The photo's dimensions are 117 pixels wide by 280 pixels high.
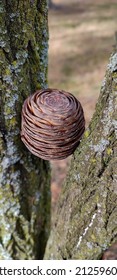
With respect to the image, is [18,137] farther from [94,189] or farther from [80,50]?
[80,50]

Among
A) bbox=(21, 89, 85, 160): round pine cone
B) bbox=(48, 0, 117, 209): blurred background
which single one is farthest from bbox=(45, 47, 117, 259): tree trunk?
bbox=(48, 0, 117, 209): blurred background

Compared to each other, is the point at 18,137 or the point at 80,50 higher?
the point at 18,137

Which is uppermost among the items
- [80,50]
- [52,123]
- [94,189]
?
[52,123]

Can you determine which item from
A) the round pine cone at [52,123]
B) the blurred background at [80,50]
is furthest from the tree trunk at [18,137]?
the blurred background at [80,50]

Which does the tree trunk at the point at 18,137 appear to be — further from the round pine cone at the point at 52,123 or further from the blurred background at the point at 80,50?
the blurred background at the point at 80,50

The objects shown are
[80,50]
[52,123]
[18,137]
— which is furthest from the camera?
[80,50]

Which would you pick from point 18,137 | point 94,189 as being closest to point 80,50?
point 18,137

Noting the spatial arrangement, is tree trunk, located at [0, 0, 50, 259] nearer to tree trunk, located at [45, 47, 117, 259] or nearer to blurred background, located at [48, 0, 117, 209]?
tree trunk, located at [45, 47, 117, 259]
